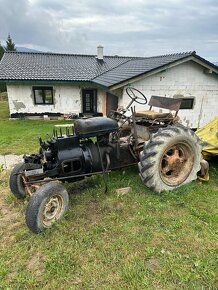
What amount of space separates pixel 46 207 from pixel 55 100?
37.5ft

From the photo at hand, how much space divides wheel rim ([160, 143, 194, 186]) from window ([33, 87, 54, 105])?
10920 mm

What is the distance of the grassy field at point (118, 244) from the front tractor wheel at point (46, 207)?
0.14 metres

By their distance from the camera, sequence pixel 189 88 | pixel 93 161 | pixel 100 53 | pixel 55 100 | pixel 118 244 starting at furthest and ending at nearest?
1. pixel 100 53
2. pixel 55 100
3. pixel 189 88
4. pixel 93 161
5. pixel 118 244

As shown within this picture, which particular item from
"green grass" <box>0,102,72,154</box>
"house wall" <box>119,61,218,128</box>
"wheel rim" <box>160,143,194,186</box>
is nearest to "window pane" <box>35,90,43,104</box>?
"green grass" <box>0,102,72,154</box>

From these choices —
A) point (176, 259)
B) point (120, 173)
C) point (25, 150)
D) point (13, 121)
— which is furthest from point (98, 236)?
point (13, 121)

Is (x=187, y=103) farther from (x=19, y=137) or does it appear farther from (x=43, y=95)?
(x=43, y=95)

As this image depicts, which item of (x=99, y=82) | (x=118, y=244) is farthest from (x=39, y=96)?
(x=118, y=244)

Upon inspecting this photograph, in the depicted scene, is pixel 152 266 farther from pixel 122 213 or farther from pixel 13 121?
pixel 13 121

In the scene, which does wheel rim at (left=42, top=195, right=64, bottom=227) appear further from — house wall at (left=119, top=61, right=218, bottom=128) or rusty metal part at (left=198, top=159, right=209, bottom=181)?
house wall at (left=119, top=61, right=218, bottom=128)

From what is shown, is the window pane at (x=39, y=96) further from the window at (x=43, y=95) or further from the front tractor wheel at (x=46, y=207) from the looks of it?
the front tractor wheel at (x=46, y=207)

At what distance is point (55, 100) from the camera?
13812mm

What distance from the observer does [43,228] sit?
314 centimetres

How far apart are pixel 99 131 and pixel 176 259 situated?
6.86 ft

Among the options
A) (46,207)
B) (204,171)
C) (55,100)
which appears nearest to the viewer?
(46,207)
